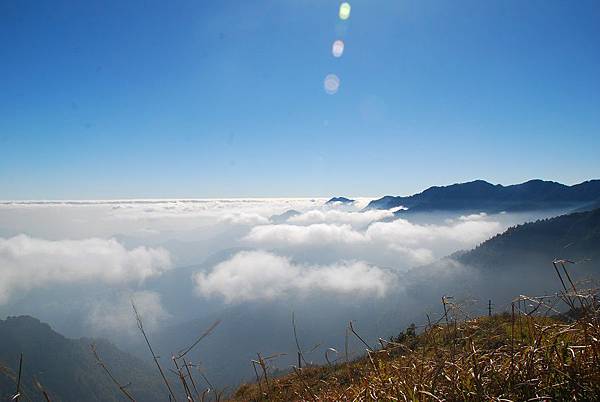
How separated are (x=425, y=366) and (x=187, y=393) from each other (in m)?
1.91

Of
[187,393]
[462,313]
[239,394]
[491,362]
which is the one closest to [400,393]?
[491,362]

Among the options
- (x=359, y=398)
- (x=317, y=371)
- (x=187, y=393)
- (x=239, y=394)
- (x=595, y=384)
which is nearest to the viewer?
(x=595, y=384)

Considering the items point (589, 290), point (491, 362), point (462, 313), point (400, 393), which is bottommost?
point (400, 393)

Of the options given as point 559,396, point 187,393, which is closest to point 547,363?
point 559,396

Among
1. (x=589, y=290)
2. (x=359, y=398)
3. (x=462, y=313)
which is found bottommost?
(x=359, y=398)

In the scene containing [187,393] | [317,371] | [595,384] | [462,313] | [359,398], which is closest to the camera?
[595,384]

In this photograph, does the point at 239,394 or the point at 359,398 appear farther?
the point at 239,394

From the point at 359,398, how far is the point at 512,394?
1.09 m

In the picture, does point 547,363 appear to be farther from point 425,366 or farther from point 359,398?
point 359,398

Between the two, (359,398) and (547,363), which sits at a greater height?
(547,363)

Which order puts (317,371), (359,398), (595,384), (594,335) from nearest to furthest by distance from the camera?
(595,384)
(594,335)
(359,398)
(317,371)

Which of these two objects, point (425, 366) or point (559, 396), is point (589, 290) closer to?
point (559, 396)

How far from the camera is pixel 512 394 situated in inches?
93.8

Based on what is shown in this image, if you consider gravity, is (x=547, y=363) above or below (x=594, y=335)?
below
